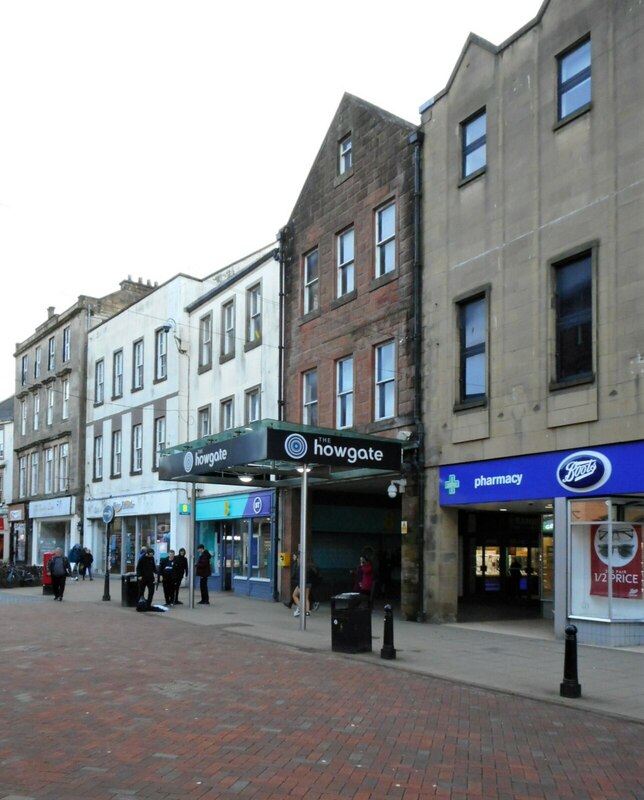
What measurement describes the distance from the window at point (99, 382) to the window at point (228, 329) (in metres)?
12.1

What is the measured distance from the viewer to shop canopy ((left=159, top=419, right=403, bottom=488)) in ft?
57.8

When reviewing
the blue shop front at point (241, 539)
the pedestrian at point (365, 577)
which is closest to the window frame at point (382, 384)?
the pedestrian at point (365, 577)

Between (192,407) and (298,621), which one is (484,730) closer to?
(298,621)

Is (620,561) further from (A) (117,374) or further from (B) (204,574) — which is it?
(A) (117,374)

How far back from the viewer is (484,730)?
8.80 metres

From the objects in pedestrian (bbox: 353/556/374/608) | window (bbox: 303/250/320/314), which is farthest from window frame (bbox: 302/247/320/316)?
pedestrian (bbox: 353/556/374/608)

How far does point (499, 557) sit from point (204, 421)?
38.0 feet

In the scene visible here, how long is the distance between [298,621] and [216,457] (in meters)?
4.16

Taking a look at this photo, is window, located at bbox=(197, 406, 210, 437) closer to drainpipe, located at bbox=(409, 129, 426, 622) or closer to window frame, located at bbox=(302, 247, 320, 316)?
window frame, located at bbox=(302, 247, 320, 316)

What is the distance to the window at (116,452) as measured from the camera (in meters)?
38.1

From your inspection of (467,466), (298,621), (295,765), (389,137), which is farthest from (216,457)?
(295,765)

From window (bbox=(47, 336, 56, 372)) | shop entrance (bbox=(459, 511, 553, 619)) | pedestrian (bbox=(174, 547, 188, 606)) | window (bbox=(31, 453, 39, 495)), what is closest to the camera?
pedestrian (bbox=(174, 547, 188, 606))

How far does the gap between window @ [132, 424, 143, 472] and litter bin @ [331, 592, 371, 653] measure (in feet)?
74.7

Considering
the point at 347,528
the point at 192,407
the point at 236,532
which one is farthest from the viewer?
the point at 192,407
